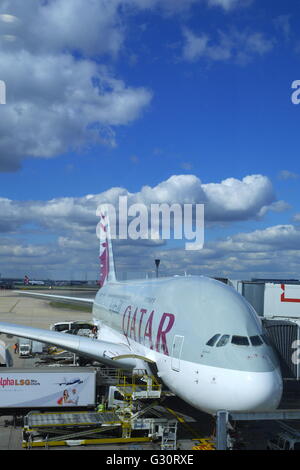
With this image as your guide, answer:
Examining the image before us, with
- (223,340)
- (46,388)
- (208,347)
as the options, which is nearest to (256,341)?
(223,340)

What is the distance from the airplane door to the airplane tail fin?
24952mm

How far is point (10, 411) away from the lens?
21.7 m

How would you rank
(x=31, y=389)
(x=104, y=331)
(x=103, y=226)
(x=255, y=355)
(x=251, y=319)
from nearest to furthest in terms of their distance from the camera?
1. (x=255, y=355)
2. (x=251, y=319)
3. (x=31, y=389)
4. (x=104, y=331)
5. (x=103, y=226)

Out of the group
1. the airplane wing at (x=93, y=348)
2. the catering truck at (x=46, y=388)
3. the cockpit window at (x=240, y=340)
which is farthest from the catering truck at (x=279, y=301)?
the cockpit window at (x=240, y=340)

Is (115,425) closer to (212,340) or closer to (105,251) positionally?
(212,340)

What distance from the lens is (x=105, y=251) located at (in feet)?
153

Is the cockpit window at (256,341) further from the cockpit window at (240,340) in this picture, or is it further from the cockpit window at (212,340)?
the cockpit window at (212,340)

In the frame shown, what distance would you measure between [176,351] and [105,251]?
2952 centimetres

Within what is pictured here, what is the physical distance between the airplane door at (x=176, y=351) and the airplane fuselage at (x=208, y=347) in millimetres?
36

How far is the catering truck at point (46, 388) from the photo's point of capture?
2036cm

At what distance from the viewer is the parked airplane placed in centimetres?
1520
